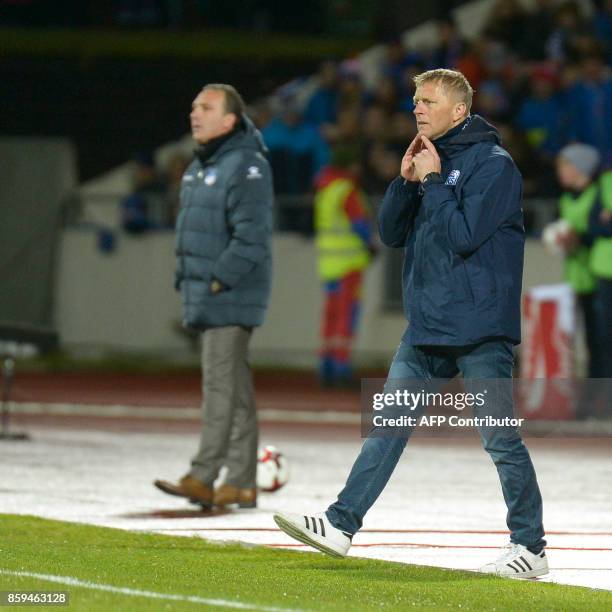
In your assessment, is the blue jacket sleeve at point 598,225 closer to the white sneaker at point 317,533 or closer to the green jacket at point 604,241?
the green jacket at point 604,241

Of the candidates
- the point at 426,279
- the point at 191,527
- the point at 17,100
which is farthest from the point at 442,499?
the point at 17,100

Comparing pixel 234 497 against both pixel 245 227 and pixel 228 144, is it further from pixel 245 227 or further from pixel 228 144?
pixel 228 144

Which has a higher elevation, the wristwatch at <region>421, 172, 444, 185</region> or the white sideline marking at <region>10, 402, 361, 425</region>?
the wristwatch at <region>421, 172, 444, 185</region>

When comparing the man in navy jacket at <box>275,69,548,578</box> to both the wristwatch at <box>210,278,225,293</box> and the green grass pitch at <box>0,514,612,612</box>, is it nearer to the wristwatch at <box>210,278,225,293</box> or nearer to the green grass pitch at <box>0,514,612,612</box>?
the green grass pitch at <box>0,514,612,612</box>

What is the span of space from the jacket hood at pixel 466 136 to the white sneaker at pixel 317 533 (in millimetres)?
1739

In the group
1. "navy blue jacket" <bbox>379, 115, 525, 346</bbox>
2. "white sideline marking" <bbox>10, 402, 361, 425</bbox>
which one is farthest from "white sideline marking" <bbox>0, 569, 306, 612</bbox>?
"white sideline marking" <bbox>10, 402, 361, 425</bbox>

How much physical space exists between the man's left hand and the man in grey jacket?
253 cm

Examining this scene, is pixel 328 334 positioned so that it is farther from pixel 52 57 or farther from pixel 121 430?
pixel 52 57

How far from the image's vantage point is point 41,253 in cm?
2544

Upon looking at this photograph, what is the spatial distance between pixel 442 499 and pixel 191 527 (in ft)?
6.84

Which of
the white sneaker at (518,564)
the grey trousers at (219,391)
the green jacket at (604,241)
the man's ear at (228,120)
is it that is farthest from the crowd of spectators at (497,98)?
the white sneaker at (518,564)

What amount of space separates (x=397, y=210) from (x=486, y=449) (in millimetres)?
1130

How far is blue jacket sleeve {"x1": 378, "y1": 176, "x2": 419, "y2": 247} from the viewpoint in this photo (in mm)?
8945

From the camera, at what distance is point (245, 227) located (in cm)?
1130
